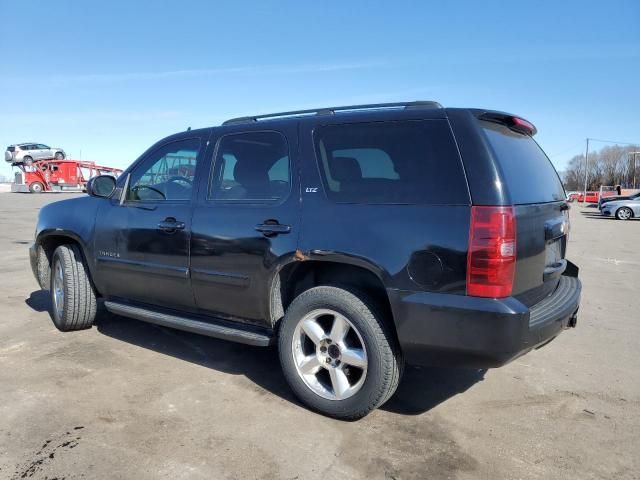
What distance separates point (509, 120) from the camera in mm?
3270

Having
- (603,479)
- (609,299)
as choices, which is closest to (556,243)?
(603,479)

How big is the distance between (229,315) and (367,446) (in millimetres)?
1387

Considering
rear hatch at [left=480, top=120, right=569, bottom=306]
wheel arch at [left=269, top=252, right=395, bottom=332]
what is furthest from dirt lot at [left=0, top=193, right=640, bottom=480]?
rear hatch at [left=480, top=120, right=569, bottom=306]

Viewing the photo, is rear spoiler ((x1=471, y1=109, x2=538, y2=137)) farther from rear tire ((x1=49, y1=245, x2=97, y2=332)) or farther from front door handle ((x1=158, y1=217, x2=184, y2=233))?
rear tire ((x1=49, y1=245, x2=97, y2=332))

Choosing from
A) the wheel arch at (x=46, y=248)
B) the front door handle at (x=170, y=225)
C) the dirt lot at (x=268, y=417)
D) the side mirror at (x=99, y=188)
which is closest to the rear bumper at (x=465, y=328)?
the dirt lot at (x=268, y=417)

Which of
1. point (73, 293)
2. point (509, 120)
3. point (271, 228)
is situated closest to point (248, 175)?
point (271, 228)

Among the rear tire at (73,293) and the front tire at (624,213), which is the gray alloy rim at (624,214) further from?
the rear tire at (73,293)

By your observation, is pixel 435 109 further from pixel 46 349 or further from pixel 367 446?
pixel 46 349

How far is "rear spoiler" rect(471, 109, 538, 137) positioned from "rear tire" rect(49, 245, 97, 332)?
369cm

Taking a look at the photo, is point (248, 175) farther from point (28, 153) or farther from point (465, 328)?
point (28, 153)

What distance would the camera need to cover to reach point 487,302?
2.70 m

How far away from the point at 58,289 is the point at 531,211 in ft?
14.0

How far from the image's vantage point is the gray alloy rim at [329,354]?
124 inches

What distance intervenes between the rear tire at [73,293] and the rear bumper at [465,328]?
3141mm
